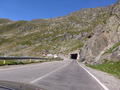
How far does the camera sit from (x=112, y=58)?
1054 inches

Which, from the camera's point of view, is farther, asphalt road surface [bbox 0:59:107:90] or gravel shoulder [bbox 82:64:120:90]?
gravel shoulder [bbox 82:64:120:90]

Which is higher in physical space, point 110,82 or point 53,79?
point 53,79

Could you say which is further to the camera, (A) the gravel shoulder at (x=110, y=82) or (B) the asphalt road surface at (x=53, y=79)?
(A) the gravel shoulder at (x=110, y=82)

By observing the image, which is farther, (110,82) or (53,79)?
(110,82)

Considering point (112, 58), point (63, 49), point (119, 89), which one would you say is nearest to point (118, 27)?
point (112, 58)

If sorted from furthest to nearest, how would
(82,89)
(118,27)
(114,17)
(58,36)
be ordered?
(58,36) < (114,17) < (118,27) < (82,89)

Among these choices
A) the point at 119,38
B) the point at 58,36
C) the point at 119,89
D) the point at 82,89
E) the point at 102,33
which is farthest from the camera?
the point at 58,36

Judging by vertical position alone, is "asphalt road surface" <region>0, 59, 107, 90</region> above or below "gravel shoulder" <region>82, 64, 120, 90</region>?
above

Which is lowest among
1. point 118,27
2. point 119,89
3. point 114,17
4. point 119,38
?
point 119,89

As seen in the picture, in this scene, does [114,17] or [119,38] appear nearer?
[119,38]

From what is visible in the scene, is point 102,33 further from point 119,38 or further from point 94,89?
point 94,89

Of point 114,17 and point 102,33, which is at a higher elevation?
point 114,17

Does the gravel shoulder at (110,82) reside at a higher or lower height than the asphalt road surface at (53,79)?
lower

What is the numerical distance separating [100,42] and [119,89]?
4335 centimetres
